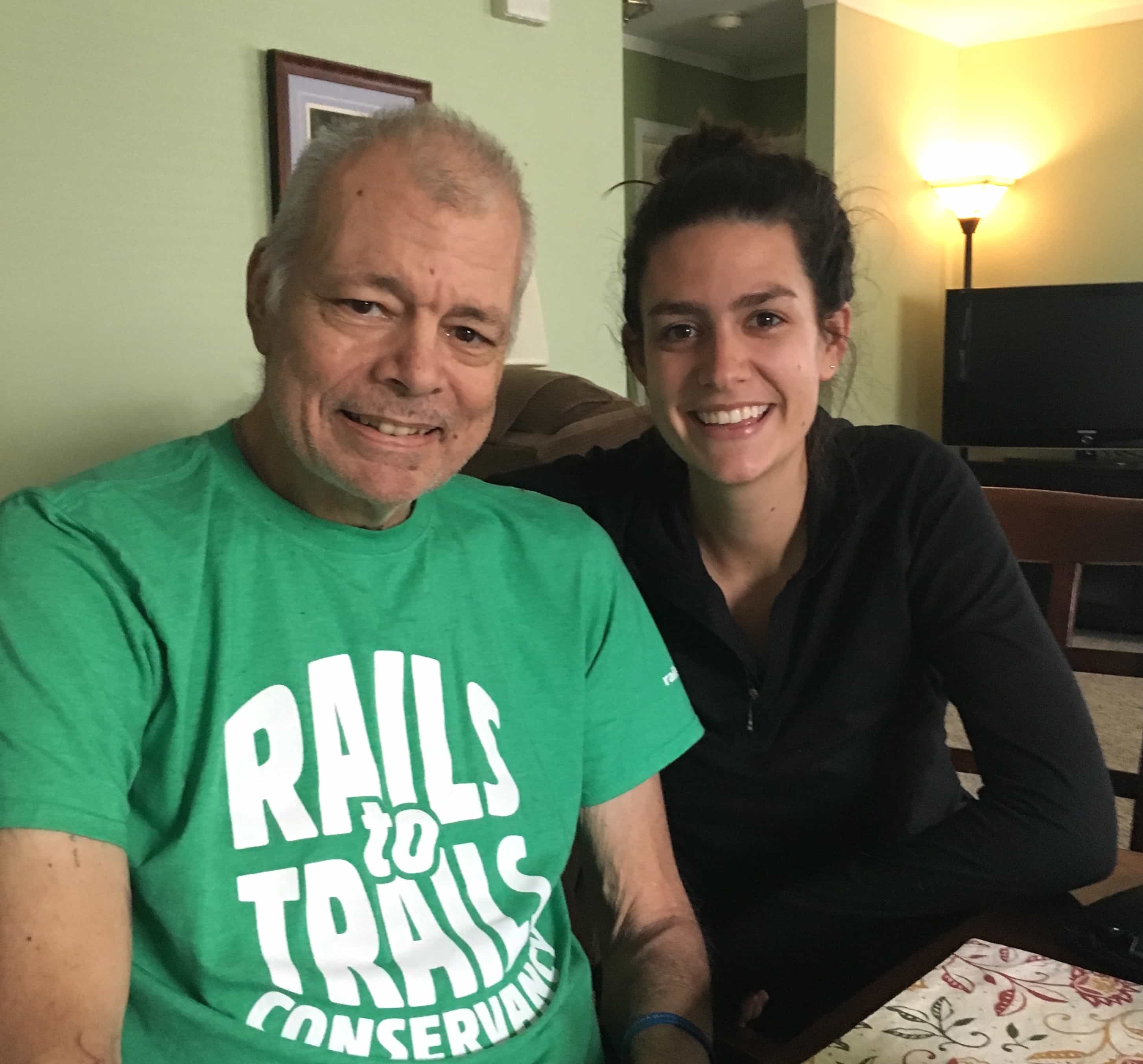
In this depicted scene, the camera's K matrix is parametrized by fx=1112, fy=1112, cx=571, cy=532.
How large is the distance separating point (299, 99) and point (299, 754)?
1.23 m

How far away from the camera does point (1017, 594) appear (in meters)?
1.17

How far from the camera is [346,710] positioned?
89 centimetres

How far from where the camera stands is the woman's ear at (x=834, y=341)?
1323 mm

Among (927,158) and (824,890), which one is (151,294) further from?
(927,158)

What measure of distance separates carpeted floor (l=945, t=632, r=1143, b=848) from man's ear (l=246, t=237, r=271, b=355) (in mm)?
2322

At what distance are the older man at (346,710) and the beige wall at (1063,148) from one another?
184 inches

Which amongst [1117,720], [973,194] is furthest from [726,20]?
[1117,720]

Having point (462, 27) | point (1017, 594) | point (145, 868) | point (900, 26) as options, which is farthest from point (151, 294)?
point (900, 26)

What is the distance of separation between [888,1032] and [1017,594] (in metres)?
0.56

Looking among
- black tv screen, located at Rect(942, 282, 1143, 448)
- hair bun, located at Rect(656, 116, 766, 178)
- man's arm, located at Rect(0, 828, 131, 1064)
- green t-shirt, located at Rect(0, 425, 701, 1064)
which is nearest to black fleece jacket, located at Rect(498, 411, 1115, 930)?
green t-shirt, located at Rect(0, 425, 701, 1064)

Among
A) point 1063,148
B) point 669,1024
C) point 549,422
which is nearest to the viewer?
point 669,1024

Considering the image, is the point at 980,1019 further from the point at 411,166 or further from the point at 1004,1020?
the point at 411,166

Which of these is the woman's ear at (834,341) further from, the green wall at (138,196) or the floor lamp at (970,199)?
the floor lamp at (970,199)

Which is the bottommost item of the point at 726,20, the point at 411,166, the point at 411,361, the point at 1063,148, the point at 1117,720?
the point at 1117,720
